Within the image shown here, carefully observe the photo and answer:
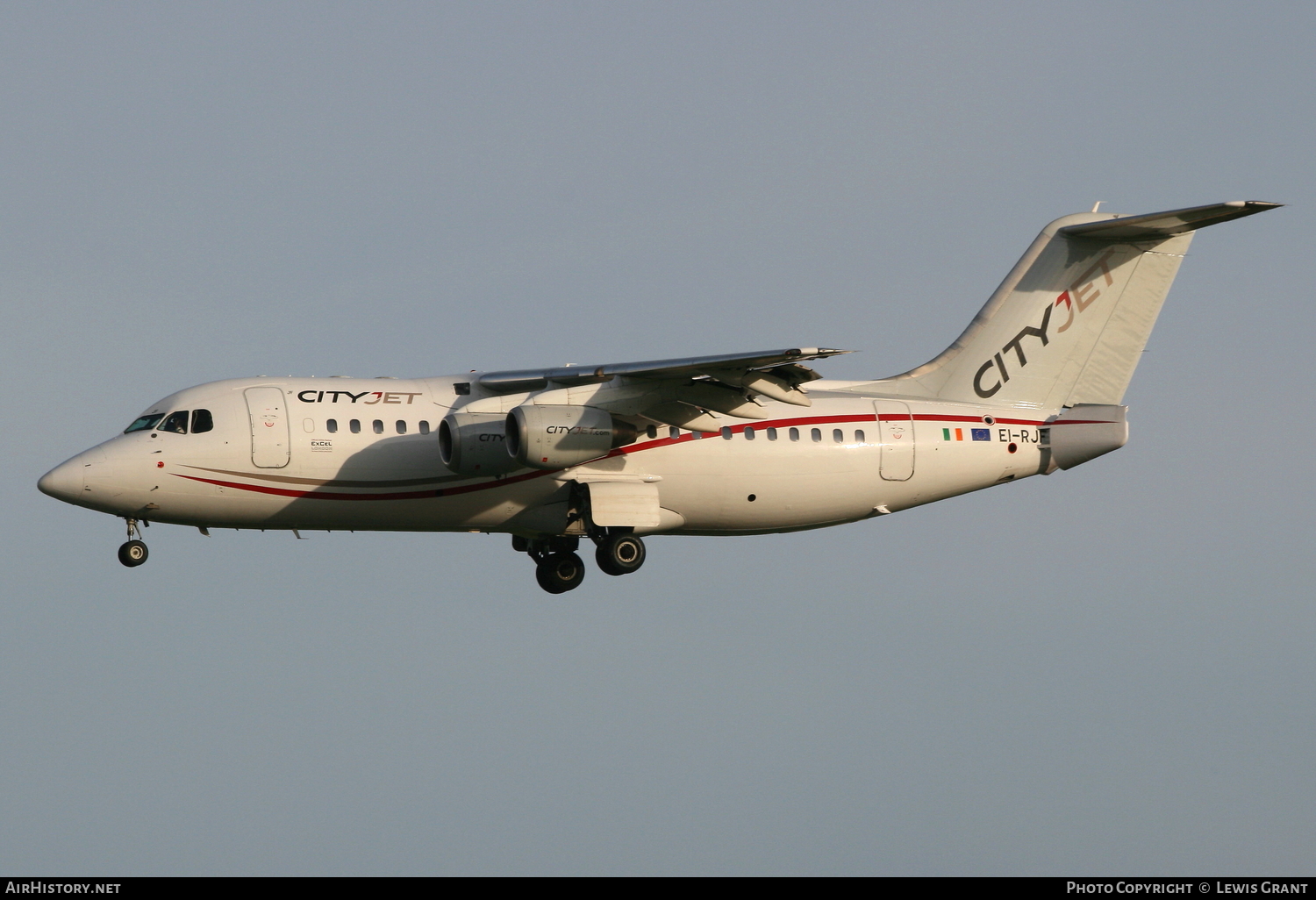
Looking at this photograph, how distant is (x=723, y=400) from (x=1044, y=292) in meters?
5.44

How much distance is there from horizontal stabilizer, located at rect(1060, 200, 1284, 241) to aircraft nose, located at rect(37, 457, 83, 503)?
12567 millimetres

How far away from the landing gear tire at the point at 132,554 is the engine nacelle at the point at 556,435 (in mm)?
4274

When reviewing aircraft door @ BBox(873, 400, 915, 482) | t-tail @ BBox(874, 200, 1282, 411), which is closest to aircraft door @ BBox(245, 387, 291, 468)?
aircraft door @ BBox(873, 400, 915, 482)

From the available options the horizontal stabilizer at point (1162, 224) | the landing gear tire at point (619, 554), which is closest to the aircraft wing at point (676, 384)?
the landing gear tire at point (619, 554)

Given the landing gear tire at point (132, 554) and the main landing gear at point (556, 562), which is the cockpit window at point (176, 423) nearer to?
the landing gear tire at point (132, 554)

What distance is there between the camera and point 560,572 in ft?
69.2

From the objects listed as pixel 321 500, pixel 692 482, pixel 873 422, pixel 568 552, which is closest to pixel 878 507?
pixel 873 422

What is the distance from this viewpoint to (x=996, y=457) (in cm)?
2131

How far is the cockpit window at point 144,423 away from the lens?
19.1 metres

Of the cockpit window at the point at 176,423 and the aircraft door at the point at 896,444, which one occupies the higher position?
the cockpit window at the point at 176,423

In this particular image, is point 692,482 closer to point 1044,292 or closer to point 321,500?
point 321,500
